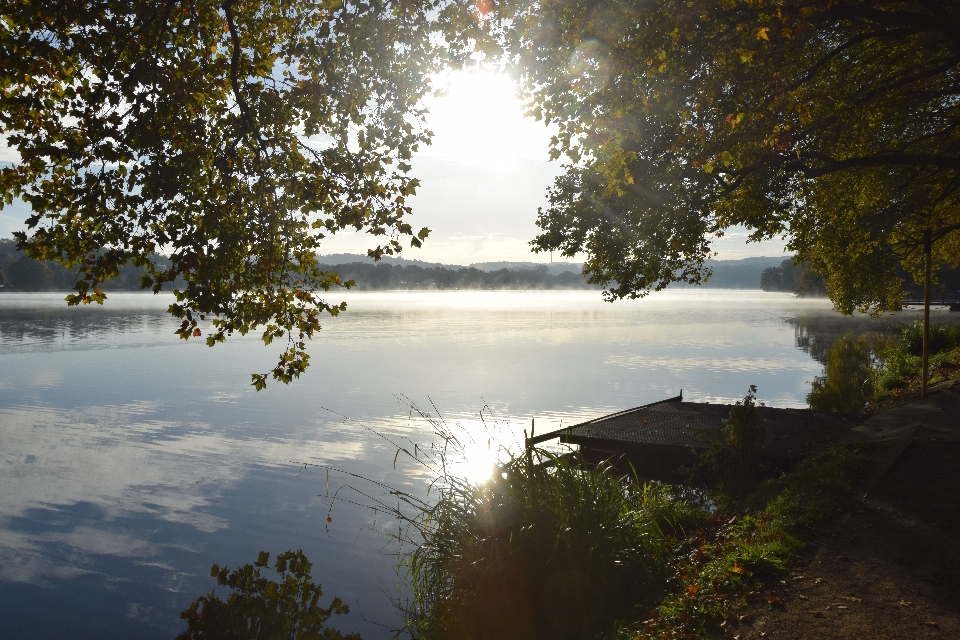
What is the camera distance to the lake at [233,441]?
31.8ft

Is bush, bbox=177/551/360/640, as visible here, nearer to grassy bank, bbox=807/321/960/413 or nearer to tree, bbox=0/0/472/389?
tree, bbox=0/0/472/389

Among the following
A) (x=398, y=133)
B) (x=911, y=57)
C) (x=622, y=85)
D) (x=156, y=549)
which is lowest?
(x=156, y=549)

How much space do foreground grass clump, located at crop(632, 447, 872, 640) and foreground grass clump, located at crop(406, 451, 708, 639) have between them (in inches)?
19.5

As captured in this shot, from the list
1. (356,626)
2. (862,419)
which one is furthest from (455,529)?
(862,419)

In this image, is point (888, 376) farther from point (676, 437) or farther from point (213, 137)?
point (213, 137)

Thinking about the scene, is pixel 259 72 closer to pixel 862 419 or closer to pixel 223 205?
pixel 223 205

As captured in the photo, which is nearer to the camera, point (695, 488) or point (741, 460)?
point (741, 460)

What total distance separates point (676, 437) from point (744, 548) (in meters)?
7.55

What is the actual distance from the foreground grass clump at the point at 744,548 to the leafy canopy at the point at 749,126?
14.0ft

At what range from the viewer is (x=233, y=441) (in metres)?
18.2

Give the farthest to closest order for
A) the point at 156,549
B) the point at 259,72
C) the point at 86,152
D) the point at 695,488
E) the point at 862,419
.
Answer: the point at 862,419, the point at 695,488, the point at 156,549, the point at 259,72, the point at 86,152

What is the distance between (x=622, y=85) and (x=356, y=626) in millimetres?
8012

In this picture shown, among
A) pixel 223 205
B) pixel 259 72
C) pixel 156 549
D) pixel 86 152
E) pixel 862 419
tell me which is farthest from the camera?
pixel 862 419

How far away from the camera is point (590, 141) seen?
9.74 metres
